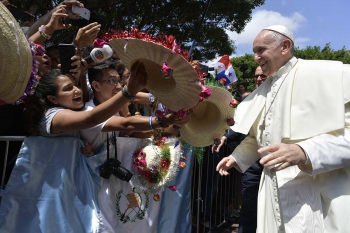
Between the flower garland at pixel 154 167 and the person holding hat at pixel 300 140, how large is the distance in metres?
0.54

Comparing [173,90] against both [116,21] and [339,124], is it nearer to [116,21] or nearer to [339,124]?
[339,124]

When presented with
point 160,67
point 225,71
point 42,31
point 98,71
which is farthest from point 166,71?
point 225,71

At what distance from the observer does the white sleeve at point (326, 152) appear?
7.15ft

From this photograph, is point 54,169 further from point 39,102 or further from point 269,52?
point 269,52

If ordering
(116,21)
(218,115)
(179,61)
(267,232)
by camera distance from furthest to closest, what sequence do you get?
(116,21), (218,115), (267,232), (179,61)

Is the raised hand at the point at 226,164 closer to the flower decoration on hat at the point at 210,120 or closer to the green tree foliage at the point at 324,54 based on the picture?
the flower decoration on hat at the point at 210,120

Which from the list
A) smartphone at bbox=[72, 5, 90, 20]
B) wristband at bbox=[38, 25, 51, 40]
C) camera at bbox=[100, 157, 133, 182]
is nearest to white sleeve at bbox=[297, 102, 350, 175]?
camera at bbox=[100, 157, 133, 182]

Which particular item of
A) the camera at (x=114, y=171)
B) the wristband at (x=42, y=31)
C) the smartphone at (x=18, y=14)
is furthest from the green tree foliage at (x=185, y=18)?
the camera at (x=114, y=171)

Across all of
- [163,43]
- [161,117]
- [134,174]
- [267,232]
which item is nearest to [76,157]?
[134,174]

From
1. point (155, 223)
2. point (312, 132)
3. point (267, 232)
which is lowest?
point (155, 223)

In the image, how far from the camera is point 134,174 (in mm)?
3084

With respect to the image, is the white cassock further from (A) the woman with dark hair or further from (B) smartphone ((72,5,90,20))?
(B) smartphone ((72,5,90,20))

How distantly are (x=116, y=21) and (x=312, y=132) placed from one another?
9759 millimetres

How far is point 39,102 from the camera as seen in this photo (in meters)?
2.72
